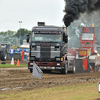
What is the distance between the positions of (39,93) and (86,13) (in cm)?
1437

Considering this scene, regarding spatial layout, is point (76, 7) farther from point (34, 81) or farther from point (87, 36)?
point (34, 81)

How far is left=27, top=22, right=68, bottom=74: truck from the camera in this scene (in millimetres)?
16594

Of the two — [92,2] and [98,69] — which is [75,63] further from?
[92,2]

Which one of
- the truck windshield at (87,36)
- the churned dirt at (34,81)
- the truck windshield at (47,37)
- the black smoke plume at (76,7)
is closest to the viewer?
the churned dirt at (34,81)

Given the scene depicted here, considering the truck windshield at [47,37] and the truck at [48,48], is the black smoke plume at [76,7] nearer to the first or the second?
the truck at [48,48]

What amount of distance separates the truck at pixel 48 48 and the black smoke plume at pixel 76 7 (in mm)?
4167

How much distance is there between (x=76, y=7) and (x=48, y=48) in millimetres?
5553

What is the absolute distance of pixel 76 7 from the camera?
20.5m

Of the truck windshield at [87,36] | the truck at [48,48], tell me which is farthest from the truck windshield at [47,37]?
the truck windshield at [87,36]

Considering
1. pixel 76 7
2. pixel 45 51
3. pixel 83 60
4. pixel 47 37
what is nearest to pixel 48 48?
pixel 45 51

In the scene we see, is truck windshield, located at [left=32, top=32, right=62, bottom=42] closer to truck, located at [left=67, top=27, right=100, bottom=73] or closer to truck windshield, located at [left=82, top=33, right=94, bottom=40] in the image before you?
truck, located at [left=67, top=27, right=100, bottom=73]

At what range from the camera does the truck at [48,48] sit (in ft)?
54.4

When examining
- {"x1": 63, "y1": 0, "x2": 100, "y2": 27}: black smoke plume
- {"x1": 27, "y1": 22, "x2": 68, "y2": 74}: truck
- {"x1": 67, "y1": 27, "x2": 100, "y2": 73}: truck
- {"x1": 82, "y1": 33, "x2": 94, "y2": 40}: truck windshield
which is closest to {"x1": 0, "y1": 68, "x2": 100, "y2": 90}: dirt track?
{"x1": 27, "y1": 22, "x2": 68, "y2": 74}: truck

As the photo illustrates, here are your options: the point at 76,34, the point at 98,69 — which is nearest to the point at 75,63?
the point at 98,69
